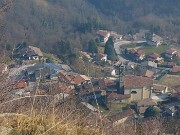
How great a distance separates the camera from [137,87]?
16156 millimetres

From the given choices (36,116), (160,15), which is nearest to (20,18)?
(160,15)

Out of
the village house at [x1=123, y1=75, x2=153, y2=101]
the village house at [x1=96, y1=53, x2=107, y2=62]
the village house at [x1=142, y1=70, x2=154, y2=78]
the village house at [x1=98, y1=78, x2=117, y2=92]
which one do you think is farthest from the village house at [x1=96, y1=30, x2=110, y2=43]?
the village house at [x1=123, y1=75, x2=153, y2=101]

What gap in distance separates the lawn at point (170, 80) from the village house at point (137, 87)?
12.2 feet

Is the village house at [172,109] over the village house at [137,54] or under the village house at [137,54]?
over

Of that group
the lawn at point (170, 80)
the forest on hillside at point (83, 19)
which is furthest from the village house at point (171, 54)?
the forest on hillside at point (83, 19)

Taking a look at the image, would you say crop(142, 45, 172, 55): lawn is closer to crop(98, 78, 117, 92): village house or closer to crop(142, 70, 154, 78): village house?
crop(142, 70, 154, 78): village house

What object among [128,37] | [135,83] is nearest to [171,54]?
[128,37]

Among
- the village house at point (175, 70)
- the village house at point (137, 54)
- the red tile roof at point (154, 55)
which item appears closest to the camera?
the village house at point (175, 70)

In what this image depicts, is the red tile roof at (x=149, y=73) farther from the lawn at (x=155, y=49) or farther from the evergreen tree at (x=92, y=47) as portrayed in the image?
the evergreen tree at (x=92, y=47)

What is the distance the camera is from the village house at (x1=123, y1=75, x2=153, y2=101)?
16091mm

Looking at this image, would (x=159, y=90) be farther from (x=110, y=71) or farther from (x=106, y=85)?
(x=110, y=71)

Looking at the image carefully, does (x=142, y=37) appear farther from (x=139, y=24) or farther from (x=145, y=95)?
(x=145, y=95)

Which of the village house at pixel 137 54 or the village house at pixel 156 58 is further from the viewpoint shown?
the village house at pixel 137 54

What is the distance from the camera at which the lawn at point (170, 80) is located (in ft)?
65.8
